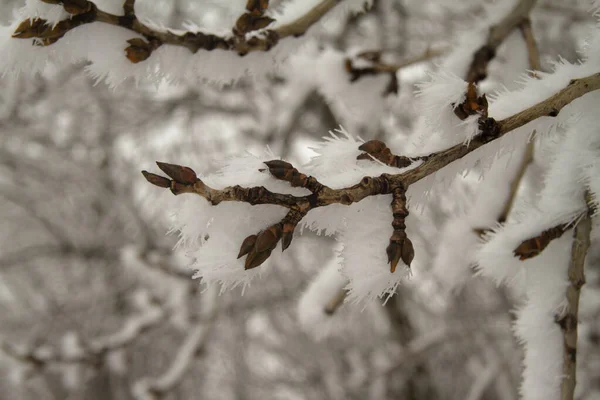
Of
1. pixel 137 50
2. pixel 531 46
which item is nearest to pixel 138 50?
pixel 137 50

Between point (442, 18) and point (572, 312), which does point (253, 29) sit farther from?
point (442, 18)

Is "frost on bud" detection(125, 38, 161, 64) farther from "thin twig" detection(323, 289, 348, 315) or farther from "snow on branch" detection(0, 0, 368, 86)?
"thin twig" detection(323, 289, 348, 315)

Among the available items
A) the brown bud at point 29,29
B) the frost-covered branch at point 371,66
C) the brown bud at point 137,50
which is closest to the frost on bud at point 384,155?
the brown bud at point 137,50

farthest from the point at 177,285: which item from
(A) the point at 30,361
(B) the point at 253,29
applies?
(B) the point at 253,29

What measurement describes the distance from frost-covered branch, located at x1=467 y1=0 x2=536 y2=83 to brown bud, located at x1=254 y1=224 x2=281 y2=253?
3.44 ft

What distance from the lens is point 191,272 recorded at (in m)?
3.18

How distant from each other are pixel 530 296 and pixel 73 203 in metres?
6.44

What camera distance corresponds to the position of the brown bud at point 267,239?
2.02ft

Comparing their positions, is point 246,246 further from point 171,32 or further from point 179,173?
point 171,32

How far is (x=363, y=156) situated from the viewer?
73 centimetres

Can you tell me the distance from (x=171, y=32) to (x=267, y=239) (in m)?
0.66

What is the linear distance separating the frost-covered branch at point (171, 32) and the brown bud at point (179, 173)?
490 mm

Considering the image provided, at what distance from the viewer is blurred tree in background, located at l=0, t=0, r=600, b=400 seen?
3021mm

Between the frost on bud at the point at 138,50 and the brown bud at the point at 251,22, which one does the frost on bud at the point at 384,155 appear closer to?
the brown bud at the point at 251,22
